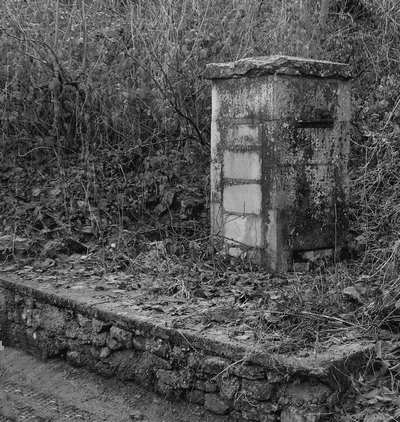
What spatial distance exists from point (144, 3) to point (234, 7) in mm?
1204

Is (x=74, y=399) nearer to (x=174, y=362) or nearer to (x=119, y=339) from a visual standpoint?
(x=119, y=339)

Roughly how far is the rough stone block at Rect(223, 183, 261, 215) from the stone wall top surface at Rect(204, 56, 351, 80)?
100cm

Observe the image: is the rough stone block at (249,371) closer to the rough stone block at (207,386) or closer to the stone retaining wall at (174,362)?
the stone retaining wall at (174,362)

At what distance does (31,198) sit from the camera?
28.6 feet

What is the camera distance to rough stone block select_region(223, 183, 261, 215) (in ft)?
19.9

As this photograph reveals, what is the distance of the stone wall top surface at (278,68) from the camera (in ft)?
19.1

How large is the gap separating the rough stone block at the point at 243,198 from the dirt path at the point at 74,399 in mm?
1928

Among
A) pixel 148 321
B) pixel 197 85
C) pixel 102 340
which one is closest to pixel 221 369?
pixel 148 321

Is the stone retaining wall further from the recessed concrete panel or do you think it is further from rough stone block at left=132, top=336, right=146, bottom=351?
the recessed concrete panel

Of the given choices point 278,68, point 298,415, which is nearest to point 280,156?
point 278,68

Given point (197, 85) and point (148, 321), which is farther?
point (197, 85)

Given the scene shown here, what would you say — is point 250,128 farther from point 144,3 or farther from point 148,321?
point 144,3

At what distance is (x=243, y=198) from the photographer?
6.19 meters

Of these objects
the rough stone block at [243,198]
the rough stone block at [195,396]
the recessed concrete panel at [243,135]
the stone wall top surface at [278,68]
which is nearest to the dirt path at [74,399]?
the rough stone block at [195,396]
